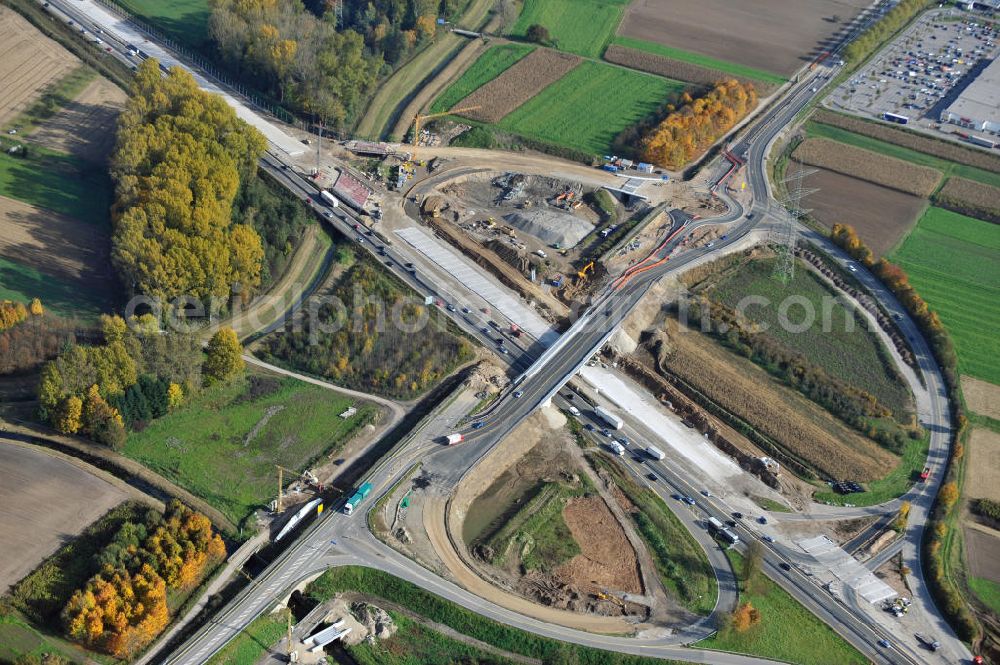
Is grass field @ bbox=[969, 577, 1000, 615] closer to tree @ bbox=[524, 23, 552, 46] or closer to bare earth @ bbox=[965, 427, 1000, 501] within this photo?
bare earth @ bbox=[965, 427, 1000, 501]

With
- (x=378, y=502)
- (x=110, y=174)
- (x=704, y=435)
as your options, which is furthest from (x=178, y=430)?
(x=704, y=435)

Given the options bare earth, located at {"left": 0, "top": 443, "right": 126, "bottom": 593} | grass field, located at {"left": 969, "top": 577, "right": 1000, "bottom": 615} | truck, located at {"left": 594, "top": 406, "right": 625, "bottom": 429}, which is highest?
grass field, located at {"left": 969, "top": 577, "right": 1000, "bottom": 615}

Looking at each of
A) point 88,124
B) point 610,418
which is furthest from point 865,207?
point 88,124

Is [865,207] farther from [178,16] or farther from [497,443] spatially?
[178,16]

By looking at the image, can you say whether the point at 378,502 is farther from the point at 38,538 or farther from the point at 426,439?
the point at 38,538

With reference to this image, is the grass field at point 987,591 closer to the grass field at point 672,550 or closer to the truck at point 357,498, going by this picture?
the grass field at point 672,550

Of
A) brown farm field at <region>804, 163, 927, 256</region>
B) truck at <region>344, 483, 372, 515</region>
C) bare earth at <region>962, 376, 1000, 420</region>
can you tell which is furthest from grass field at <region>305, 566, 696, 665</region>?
brown farm field at <region>804, 163, 927, 256</region>

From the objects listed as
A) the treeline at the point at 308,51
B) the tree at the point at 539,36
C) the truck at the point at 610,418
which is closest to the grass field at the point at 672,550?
the truck at the point at 610,418

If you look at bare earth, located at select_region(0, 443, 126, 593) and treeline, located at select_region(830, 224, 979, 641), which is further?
treeline, located at select_region(830, 224, 979, 641)
